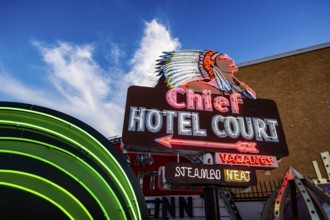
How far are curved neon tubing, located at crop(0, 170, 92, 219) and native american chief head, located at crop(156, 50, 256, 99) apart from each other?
685cm

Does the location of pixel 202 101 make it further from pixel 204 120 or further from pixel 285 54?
pixel 285 54

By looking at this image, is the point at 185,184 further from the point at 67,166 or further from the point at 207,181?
the point at 67,166

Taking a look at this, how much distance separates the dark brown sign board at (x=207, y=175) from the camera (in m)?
6.68

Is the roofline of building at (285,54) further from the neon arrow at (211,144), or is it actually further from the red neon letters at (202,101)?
the neon arrow at (211,144)

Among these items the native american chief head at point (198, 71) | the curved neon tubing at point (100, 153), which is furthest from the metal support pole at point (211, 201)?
the native american chief head at point (198, 71)

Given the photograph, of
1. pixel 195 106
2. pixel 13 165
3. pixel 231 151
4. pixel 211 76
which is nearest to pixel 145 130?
pixel 195 106

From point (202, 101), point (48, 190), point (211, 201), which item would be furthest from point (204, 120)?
point (48, 190)

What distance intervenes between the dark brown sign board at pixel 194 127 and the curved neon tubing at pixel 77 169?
13.0ft

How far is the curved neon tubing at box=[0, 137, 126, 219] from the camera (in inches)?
158

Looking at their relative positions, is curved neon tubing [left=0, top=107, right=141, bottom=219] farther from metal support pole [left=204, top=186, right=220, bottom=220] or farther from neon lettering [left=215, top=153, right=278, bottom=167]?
neon lettering [left=215, top=153, right=278, bottom=167]

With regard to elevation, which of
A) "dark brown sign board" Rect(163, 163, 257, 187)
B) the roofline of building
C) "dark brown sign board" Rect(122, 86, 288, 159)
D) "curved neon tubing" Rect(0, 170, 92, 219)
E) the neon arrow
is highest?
the roofline of building

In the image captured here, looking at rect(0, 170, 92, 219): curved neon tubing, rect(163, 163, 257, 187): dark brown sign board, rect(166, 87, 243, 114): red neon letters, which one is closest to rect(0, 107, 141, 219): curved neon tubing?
rect(0, 170, 92, 219): curved neon tubing

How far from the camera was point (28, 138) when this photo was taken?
158 inches

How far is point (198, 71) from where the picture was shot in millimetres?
10891
